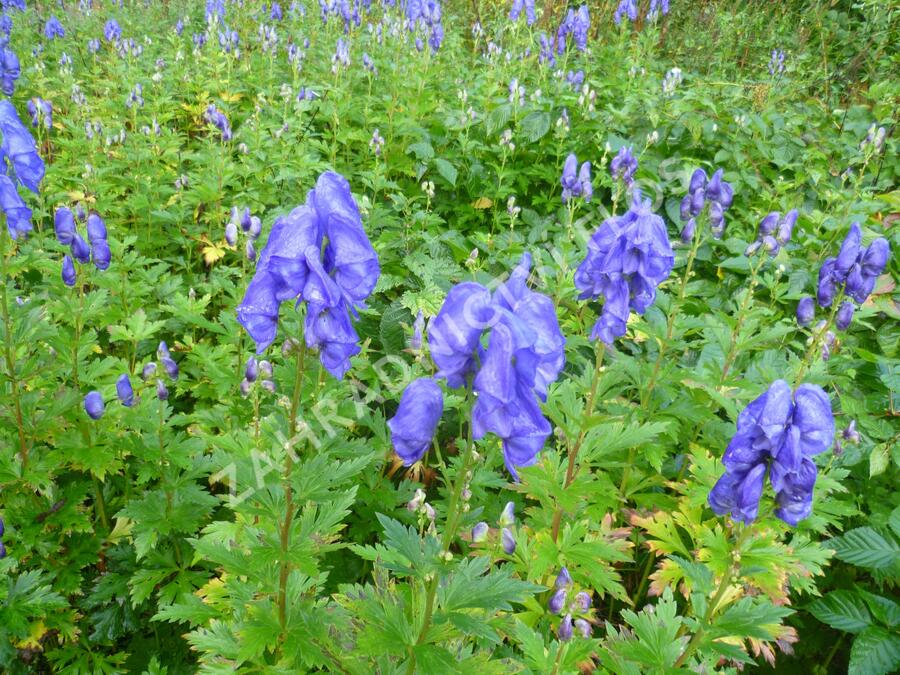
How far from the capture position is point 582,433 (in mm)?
2584

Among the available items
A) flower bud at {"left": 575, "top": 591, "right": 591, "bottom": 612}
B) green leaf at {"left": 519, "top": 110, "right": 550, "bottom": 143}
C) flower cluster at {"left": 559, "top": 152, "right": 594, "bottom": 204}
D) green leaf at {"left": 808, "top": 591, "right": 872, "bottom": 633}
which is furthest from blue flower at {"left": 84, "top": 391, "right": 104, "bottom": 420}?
green leaf at {"left": 519, "top": 110, "right": 550, "bottom": 143}

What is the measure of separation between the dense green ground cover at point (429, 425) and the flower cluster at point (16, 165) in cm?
6

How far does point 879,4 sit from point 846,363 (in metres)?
5.78

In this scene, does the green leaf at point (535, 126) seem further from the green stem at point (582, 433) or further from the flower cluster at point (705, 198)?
the green stem at point (582, 433)

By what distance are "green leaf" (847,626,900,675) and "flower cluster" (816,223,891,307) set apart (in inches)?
55.7

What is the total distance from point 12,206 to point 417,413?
1901 millimetres

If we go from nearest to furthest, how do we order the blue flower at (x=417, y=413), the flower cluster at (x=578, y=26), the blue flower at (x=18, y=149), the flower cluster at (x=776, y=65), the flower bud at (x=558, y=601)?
1. the blue flower at (x=417, y=413)
2. the flower bud at (x=558, y=601)
3. the blue flower at (x=18, y=149)
4. the flower cluster at (x=578, y=26)
5. the flower cluster at (x=776, y=65)

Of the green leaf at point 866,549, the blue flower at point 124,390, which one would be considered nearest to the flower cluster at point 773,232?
the green leaf at point 866,549

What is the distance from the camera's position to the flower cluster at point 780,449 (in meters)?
1.68

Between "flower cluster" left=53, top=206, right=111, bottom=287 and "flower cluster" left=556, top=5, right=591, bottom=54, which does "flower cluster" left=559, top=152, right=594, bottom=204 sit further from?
"flower cluster" left=556, top=5, right=591, bottom=54

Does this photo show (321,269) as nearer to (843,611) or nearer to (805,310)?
(805,310)

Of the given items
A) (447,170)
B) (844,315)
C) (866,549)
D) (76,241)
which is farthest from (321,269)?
(447,170)

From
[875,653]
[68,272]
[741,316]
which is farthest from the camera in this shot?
[741,316]

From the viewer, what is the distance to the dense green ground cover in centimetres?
189
